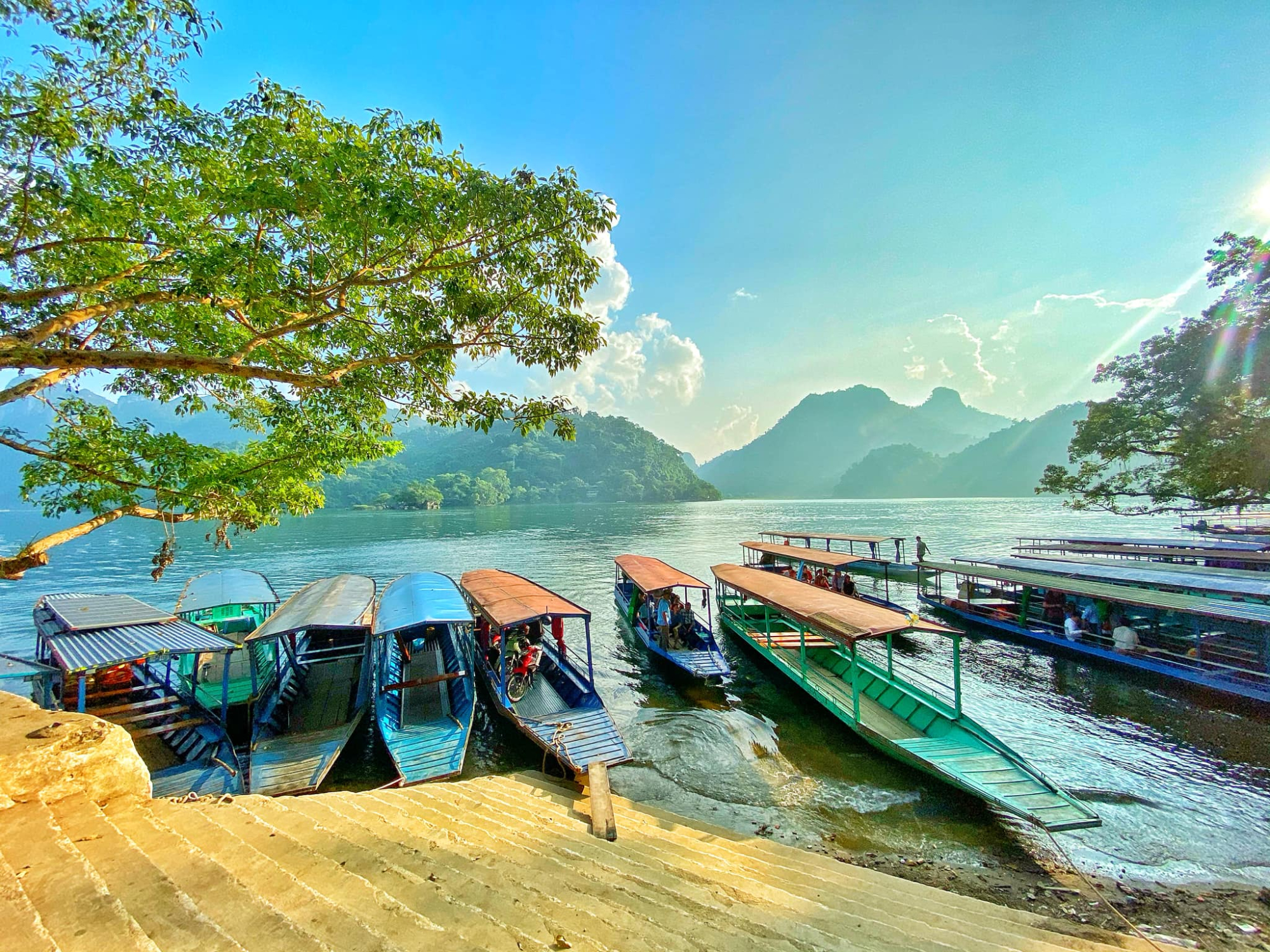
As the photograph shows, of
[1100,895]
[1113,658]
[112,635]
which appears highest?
[112,635]

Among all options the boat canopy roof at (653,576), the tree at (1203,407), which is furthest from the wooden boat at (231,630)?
the tree at (1203,407)

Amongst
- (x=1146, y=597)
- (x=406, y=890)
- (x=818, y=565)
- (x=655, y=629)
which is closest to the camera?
(x=406, y=890)

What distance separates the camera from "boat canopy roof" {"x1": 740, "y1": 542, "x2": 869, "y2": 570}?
23.0m

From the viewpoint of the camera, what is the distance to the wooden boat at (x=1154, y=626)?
12859mm

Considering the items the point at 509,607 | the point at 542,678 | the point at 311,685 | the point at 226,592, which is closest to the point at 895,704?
the point at 542,678

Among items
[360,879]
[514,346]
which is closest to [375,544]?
[514,346]

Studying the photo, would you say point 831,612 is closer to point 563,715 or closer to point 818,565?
point 563,715

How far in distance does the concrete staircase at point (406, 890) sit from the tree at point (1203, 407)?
22335 millimetres

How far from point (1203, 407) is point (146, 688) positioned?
33136 mm

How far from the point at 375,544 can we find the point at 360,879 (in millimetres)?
53546

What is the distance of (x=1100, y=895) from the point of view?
7055mm

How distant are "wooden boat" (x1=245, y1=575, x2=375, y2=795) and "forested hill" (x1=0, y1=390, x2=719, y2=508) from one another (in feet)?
325

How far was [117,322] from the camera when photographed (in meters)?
7.88

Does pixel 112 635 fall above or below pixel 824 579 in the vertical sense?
above
